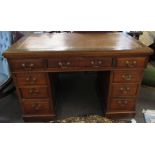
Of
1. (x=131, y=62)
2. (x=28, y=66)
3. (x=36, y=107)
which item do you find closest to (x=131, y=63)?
(x=131, y=62)

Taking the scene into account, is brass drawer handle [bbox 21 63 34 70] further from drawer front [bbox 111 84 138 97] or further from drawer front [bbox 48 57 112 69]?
drawer front [bbox 111 84 138 97]

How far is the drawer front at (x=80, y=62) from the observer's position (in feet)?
4.03

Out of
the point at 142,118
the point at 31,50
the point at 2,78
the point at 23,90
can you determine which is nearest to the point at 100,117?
the point at 142,118

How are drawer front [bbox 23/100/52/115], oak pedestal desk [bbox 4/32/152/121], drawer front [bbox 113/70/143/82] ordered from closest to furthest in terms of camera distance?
oak pedestal desk [bbox 4/32/152/121], drawer front [bbox 113/70/143/82], drawer front [bbox 23/100/52/115]

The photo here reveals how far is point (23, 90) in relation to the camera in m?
1.38

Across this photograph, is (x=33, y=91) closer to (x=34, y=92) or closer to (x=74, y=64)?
(x=34, y=92)

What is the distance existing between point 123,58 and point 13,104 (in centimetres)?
123

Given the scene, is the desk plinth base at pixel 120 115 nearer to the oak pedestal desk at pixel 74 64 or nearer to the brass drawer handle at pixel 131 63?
the oak pedestal desk at pixel 74 64

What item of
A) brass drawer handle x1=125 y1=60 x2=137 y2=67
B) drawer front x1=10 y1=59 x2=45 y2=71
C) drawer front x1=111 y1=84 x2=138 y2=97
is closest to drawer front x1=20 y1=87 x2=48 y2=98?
drawer front x1=10 y1=59 x2=45 y2=71

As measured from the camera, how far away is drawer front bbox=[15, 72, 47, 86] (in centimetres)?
130

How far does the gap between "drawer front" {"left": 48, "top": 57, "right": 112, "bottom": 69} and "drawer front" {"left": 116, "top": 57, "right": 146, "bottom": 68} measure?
0.08 meters

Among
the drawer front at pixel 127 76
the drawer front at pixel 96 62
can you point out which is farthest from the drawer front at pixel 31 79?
the drawer front at pixel 127 76

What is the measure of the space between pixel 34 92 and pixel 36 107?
0.16 metres

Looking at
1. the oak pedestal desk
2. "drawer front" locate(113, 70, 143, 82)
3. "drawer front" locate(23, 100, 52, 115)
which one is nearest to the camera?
the oak pedestal desk
